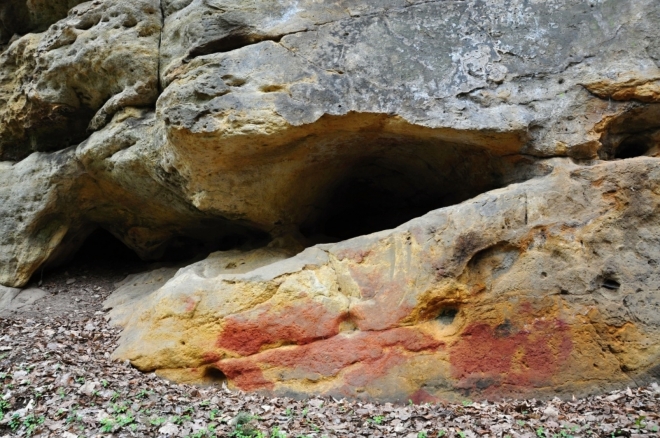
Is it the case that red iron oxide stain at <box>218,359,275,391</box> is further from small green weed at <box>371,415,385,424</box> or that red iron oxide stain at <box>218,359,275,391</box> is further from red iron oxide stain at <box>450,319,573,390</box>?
red iron oxide stain at <box>450,319,573,390</box>

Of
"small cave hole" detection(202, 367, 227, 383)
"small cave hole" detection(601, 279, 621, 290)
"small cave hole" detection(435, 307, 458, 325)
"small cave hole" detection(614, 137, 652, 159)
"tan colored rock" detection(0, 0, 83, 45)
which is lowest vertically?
"small cave hole" detection(202, 367, 227, 383)

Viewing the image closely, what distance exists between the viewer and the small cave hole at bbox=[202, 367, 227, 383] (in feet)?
19.7

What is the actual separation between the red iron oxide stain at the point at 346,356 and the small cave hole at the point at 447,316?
226 millimetres

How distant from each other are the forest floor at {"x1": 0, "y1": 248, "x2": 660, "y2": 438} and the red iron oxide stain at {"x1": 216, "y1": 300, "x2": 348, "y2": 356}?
1.62ft

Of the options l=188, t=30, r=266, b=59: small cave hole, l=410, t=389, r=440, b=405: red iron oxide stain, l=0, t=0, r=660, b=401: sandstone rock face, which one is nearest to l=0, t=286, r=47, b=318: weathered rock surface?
l=0, t=0, r=660, b=401: sandstone rock face

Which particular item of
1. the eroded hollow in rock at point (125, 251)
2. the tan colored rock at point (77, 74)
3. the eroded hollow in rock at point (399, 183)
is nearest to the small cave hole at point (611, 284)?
Answer: the eroded hollow in rock at point (399, 183)

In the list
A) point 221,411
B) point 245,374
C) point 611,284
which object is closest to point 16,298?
point 245,374

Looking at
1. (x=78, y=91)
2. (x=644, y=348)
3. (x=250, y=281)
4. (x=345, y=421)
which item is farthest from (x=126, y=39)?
(x=644, y=348)

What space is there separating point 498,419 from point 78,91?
7035mm

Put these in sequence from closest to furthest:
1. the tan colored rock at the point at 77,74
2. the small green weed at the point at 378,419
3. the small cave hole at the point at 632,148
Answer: the small green weed at the point at 378,419, the small cave hole at the point at 632,148, the tan colored rock at the point at 77,74

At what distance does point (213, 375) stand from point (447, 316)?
2499 mm

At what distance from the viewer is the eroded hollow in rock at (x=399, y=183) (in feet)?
22.0

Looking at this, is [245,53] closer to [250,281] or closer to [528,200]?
[250,281]

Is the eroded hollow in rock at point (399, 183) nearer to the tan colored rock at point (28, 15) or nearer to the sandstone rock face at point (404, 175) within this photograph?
the sandstone rock face at point (404, 175)
